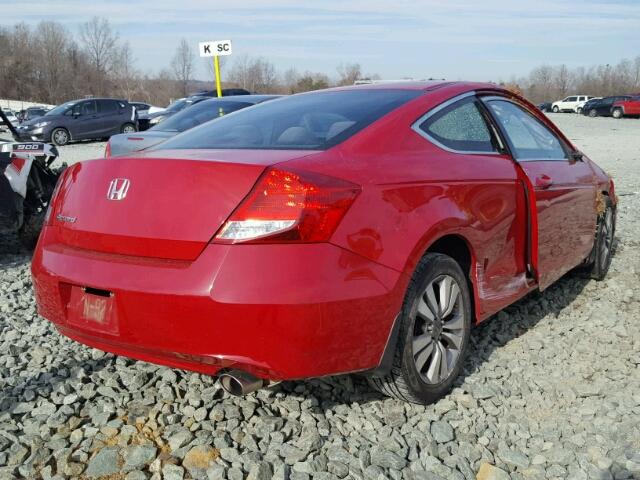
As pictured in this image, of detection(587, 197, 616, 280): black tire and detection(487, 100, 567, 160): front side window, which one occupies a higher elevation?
detection(487, 100, 567, 160): front side window

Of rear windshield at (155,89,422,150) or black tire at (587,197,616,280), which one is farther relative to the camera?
black tire at (587,197,616,280)

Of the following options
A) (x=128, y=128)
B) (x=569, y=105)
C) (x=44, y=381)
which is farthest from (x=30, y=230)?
(x=569, y=105)

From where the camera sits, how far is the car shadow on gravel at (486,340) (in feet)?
9.95

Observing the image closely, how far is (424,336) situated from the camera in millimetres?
2822

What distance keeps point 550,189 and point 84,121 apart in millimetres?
20816

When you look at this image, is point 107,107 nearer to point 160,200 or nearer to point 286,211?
point 160,200

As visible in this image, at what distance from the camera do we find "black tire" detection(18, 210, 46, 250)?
19.5ft

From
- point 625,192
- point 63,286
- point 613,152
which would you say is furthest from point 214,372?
point 613,152

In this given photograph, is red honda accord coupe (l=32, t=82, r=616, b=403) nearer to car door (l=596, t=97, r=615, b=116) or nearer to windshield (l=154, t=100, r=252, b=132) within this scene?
windshield (l=154, t=100, r=252, b=132)

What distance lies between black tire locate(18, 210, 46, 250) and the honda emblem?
3823mm

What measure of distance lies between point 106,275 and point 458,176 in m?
1.62

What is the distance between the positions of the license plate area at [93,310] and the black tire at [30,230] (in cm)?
376

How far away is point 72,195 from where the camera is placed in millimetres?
2725

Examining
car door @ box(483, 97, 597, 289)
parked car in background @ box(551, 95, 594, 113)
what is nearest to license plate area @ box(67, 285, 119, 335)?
car door @ box(483, 97, 597, 289)
